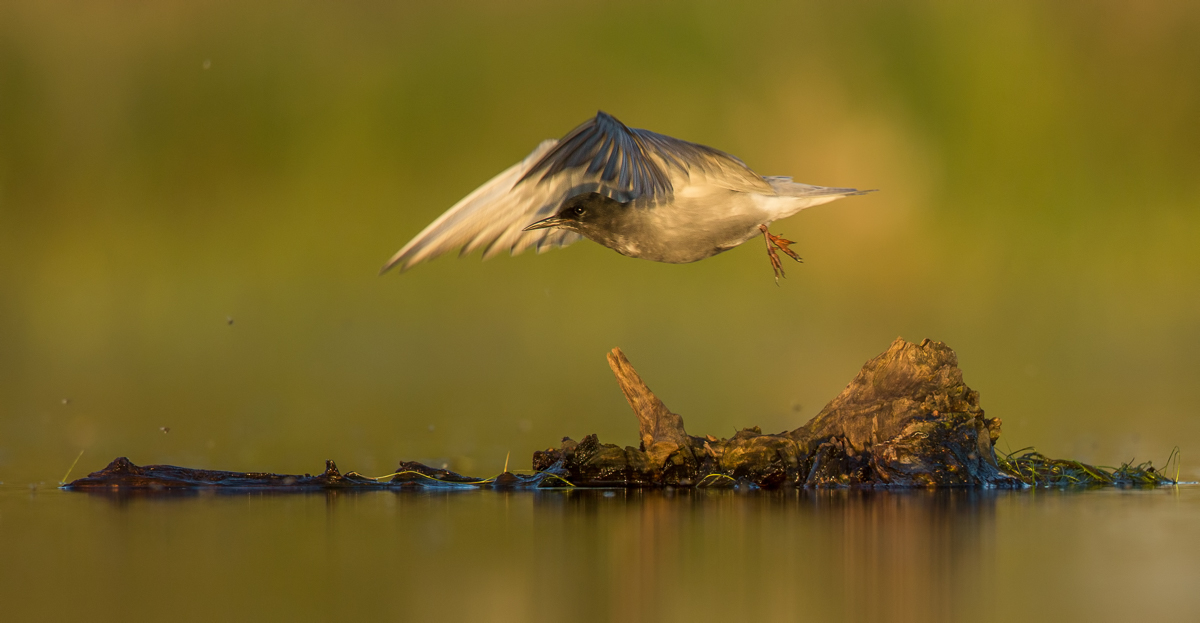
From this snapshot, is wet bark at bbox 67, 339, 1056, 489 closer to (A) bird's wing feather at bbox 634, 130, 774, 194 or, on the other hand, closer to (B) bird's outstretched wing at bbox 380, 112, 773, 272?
(B) bird's outstretched wing at bbox 380, 112, 773, 272

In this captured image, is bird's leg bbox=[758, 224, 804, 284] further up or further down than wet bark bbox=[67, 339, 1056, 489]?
further up

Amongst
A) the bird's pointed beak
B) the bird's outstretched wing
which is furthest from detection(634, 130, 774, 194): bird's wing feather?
the bird's pointed beak

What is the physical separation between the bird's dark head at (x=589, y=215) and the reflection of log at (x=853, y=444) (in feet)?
3.33

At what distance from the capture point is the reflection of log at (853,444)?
705 centimetres

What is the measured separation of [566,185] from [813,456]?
2.26m

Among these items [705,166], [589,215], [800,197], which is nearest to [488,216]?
[589,215]

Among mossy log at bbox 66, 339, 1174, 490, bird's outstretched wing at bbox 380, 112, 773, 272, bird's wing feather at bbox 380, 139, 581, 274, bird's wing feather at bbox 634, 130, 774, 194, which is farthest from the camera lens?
mossy log at bbox 66, 339, 1174, 490

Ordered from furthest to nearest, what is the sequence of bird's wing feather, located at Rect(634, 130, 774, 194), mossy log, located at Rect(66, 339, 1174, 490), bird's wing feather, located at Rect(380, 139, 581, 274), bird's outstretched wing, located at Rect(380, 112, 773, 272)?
mossy log, located at Rect(66, 339, 1174, 490) → bird's wing feather, located at Rect(380, 139, 581, 274) → bird's wing feather, located at Rect(634, 130, 774, 194) → bird's outstretched wing, located at Rect(380, 112, 773, 272)

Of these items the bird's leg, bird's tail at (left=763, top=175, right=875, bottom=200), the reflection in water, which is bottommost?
the reflection in water

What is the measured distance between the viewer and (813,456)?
711 centimetres

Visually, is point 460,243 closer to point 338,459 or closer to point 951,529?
point 338,459

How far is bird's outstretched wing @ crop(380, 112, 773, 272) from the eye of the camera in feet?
19.2

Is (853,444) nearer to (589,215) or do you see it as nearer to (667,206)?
(667,206)

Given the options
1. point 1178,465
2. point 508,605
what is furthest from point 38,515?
point 1178,465
